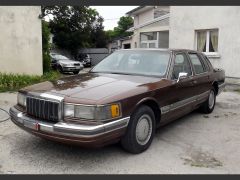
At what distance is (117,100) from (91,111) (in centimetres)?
41

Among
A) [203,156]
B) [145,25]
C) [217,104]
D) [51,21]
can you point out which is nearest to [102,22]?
[51,21]

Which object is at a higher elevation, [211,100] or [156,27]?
[156,27]

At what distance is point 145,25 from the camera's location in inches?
826

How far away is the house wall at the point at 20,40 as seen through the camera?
12.0 m

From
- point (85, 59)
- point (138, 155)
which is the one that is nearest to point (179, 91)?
point (138, 155)

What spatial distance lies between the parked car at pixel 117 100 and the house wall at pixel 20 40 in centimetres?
721

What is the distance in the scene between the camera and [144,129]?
488 cm

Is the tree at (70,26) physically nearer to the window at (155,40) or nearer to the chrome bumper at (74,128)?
the window at (155,40)

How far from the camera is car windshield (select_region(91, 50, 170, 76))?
5.64 metres

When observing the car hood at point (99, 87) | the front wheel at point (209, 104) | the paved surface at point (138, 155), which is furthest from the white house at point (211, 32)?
the car hood at point (99, 87)

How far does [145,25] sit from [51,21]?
16764 mm

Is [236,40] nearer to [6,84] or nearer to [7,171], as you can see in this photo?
[6,84]

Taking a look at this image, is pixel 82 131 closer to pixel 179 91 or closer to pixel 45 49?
pixel 179 91

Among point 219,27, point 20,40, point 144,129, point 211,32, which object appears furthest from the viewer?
point 211,32
